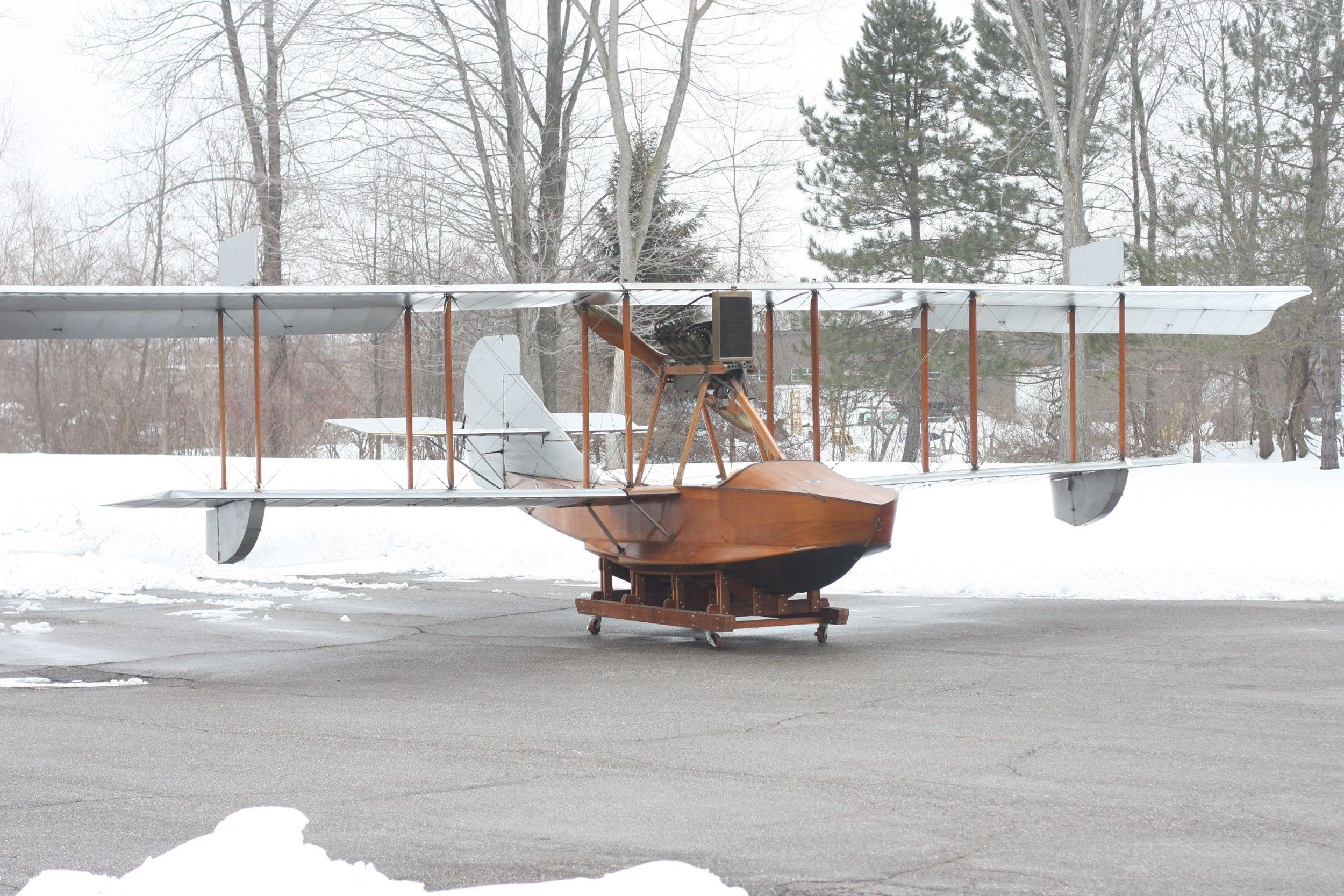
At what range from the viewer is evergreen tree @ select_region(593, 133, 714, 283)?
29141 millimetres

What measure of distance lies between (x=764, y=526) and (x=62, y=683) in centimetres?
610

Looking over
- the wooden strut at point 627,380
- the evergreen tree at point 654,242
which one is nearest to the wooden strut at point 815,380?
the wooden strut at point 627,380

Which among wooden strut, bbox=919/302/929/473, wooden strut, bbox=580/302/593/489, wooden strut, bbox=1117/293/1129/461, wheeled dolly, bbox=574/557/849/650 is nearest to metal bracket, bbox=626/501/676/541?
wheeled dolly, bbox=574/557/849/650

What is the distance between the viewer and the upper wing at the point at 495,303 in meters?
12.0

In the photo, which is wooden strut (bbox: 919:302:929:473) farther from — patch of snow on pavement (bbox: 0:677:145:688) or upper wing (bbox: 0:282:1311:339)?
patch of snow on pavement (bbox: 0:677:145:688)

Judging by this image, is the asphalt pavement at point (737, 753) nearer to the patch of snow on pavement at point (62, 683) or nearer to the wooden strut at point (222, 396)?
the patch of snow on pavement at point (62, 683)

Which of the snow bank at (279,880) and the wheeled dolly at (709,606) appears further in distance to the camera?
the wheeled dolly at (709,606)

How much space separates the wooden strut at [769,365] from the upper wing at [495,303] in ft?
0.39

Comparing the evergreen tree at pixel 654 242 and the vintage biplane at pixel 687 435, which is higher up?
Answer: the evergreen tree at pixel 654 242

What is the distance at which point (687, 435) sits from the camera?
536 inches

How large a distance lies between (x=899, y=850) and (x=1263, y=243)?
21.5 m

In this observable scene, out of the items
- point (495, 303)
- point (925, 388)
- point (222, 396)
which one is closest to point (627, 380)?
point (495, 303)

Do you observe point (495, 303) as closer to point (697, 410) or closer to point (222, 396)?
point (697, 410)

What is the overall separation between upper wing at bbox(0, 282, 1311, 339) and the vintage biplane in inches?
1.3
